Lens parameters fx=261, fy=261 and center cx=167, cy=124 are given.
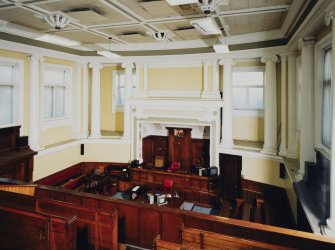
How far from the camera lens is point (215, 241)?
9.27 feet

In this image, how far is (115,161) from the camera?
8.94 metres

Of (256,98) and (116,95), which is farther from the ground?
(116,95)

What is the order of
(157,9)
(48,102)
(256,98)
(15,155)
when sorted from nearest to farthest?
(157,9) < (15,155) < (256,98) < (48,102)

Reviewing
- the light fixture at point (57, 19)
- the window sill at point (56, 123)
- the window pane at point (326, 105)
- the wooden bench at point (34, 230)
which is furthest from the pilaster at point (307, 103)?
the window sill at point (56, 123)

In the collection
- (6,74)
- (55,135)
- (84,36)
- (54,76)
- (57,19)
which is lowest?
(55,135)

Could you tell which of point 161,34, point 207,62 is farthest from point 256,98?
point 161,34

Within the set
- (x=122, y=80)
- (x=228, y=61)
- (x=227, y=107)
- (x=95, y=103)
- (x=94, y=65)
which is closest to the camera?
(x=228, y=61)

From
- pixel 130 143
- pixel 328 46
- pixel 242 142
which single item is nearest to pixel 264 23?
pixel 328 46

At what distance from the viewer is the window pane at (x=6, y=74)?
254 inches

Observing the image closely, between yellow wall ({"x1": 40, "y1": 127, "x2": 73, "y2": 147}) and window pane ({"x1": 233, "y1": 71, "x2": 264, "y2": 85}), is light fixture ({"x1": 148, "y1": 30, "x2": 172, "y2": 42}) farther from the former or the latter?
yellow wall ({"x1": 40, "y1": 127, "x2": 73, "y2": 147})

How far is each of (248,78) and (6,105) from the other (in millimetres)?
6656

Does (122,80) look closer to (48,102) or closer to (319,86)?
(48,102)

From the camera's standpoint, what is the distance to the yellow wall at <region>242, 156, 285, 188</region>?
21.7 feet

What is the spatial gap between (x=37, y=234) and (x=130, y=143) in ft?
18.8
